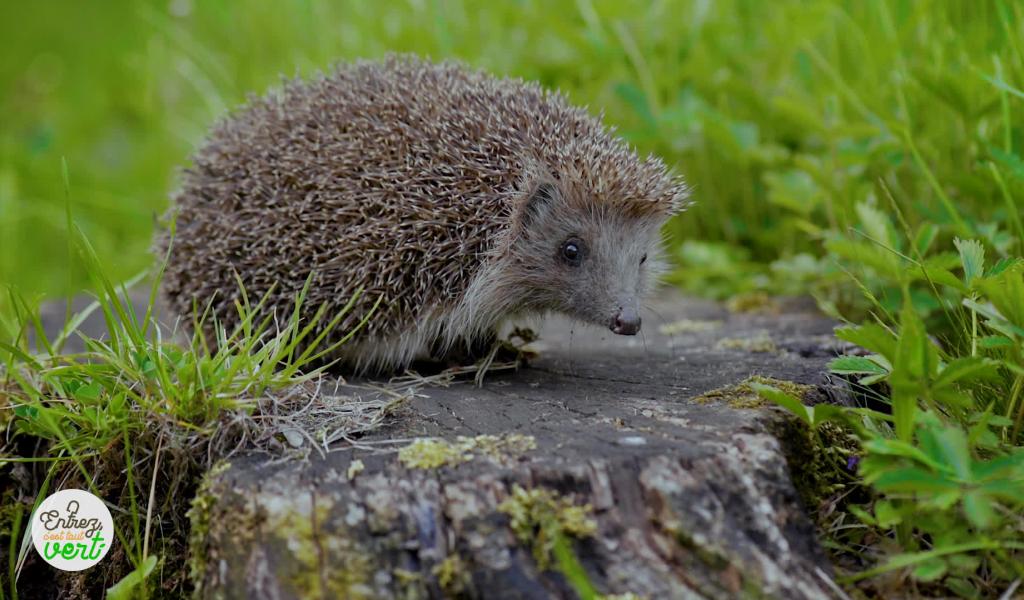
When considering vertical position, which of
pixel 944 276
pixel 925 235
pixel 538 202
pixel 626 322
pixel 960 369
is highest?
pixel 538 202

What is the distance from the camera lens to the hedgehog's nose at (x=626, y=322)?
418 centimetres

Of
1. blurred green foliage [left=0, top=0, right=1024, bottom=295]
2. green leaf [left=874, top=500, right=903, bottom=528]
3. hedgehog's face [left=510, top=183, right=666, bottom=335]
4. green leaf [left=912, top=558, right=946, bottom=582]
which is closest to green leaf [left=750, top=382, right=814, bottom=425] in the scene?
green leaf [left=874, top=500, right=903, bottom=528]

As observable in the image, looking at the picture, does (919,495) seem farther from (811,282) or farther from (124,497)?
(811,282)

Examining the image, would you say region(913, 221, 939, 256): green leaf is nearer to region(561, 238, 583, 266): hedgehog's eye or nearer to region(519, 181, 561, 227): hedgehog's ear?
region(561, 238, 583, 266): hedgehog's eye

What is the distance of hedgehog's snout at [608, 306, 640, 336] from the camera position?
418cm

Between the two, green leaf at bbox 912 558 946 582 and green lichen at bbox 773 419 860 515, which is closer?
green leaf at bbox 912 558 946 582

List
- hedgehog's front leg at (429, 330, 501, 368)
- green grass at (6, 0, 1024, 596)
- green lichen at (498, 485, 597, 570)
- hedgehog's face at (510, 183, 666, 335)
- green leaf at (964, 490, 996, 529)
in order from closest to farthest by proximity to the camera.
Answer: green leaf at (964, 490, 996, 529), green lichen at (498, 485, 597, 570), green grass at (6, 0, 1024, 596), hedgehog's face at (510, 183, 666, 335), hedgehog's front leg at (429, 330, 501, 368)

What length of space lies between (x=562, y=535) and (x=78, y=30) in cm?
1247

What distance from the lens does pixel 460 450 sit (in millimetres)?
3074

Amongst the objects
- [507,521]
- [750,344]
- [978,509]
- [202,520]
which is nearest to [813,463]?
[978,509]

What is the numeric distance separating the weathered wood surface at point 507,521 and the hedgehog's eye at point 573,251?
4.19 feet

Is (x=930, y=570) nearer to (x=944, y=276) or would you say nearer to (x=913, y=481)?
(x=913, y=481)

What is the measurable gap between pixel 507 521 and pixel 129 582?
1439 millimetres

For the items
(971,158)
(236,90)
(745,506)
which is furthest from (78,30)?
(745,506)
